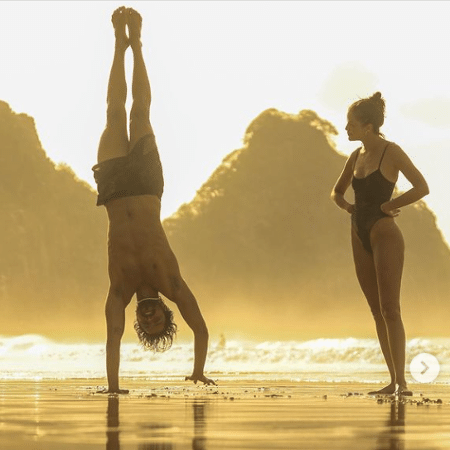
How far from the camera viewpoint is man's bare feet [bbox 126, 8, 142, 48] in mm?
9344

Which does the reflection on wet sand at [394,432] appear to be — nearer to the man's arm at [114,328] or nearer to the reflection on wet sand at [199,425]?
the reflection on wet sand at [199,425]

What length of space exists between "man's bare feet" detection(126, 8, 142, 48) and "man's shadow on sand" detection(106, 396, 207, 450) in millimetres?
3298

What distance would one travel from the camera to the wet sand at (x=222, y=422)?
4.64 m

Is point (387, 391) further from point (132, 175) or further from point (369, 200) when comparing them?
point (132, 175)

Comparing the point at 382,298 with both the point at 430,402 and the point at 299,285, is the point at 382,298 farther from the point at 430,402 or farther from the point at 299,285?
the point at 299,285

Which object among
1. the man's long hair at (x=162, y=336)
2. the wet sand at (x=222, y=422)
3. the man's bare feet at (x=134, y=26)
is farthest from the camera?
the man's bare feet at (x=134, y=26)

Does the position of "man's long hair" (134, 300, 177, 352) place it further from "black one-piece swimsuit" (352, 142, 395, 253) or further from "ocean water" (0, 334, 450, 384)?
"ocean water" (0, 334, 450, 384)

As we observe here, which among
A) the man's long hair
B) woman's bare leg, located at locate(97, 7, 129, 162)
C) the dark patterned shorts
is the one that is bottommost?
the man's long hair

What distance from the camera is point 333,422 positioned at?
18.8 feet

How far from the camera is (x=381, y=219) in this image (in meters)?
8.35

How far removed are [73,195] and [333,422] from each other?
405 feet

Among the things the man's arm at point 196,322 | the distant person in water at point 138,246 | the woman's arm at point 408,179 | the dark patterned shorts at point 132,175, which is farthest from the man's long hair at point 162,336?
the woman's arm at point 408,179

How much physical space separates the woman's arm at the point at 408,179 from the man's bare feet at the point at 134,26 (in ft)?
7.63

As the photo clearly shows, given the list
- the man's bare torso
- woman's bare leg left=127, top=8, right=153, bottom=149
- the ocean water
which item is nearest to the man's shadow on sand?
the man's bare torso
